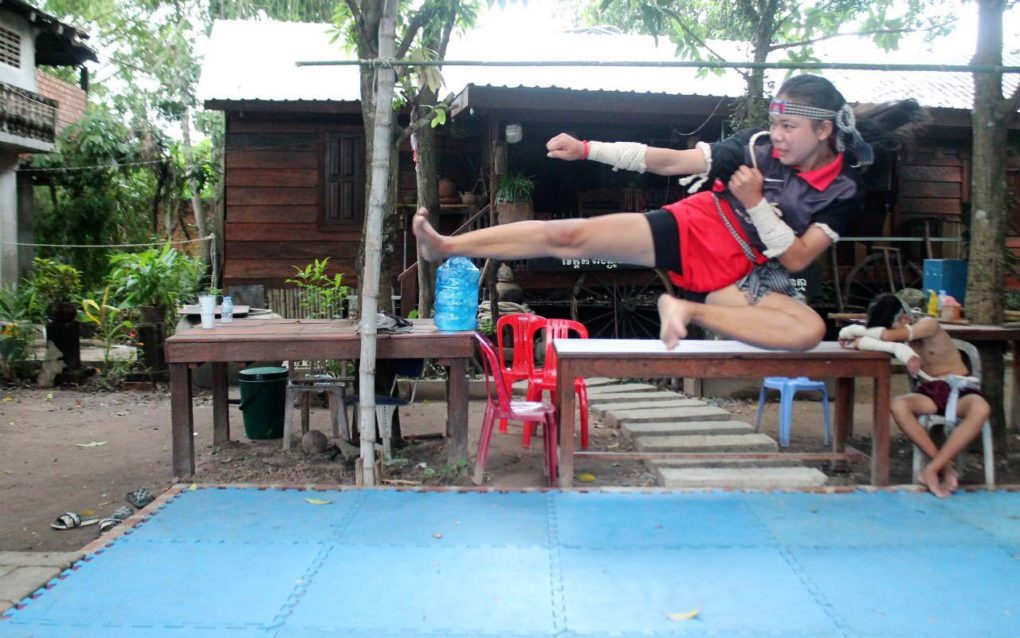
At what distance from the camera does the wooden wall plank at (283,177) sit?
428 inches

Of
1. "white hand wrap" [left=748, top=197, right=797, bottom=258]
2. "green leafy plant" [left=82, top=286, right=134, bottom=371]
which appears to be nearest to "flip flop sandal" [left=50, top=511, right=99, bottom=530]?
"white hand wrap" [left=748, top=197, right=797, bottom=258]


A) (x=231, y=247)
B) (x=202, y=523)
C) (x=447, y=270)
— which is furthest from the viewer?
(x=231, y=247)

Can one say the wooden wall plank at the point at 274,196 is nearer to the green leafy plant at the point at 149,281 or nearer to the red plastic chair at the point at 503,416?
the green leafy plant at the point at 149,281

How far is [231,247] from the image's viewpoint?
10.8m

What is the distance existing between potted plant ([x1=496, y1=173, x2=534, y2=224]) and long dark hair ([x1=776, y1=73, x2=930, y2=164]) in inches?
227

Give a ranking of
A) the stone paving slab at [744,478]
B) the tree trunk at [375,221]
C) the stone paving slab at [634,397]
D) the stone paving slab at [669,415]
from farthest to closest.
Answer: the stone paving slab at [634,397] < the stone paving slab at [669,415] < the stone paving slab at [744,478] < the tree trunk at [375,221]

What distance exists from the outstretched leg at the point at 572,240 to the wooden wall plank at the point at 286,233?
8.04 metres

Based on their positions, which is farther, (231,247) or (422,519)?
(231,247)

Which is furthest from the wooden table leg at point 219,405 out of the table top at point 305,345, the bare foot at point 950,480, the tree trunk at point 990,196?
the tree trunk at point 990,196

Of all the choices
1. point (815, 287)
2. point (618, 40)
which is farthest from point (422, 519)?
point (618, 40)

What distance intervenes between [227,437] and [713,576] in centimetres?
415

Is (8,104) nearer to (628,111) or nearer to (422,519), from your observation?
(628,111)

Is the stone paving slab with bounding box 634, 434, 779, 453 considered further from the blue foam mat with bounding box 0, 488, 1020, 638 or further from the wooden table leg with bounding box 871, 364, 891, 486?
the blue foam mat with bounding box 0, 488, 1020, 638

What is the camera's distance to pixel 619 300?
10.2 meters
